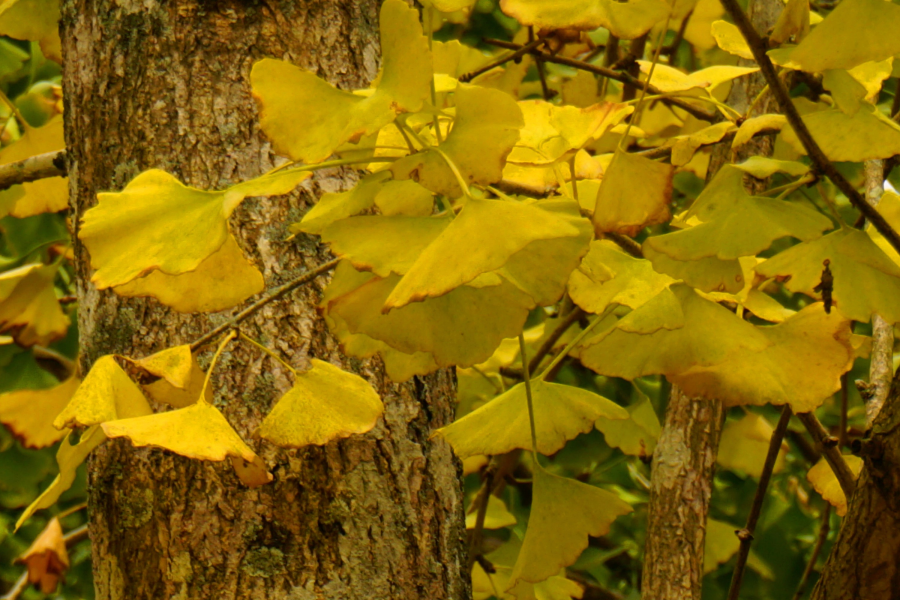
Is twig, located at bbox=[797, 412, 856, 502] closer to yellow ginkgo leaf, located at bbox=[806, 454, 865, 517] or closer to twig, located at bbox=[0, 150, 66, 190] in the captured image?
yellow ginkgo leaf, located at bbox=[806, 454, 865, 517]

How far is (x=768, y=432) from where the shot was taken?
157cm

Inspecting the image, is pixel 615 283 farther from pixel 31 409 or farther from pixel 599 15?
pixel 31 409

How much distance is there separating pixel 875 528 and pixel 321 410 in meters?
0.37

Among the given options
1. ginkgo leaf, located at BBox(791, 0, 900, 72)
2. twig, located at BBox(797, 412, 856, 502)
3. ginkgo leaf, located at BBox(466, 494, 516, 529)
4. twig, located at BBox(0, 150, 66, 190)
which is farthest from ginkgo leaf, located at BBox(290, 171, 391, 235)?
ginkgo leaf, located at BBox(466, 494, 516, 529)

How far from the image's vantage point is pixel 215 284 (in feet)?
1.94

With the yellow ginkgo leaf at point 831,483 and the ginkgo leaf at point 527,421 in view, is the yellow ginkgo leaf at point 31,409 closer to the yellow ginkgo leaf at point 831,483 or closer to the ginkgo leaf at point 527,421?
the ginkgo leaf at point 527,421

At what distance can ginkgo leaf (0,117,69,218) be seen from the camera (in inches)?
47.9

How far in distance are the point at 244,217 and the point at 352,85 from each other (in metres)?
0.17

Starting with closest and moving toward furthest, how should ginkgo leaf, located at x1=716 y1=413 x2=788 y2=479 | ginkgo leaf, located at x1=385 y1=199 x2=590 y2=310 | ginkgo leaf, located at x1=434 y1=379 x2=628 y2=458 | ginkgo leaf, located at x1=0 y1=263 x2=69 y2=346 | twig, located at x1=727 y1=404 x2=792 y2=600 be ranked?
ginkgo leaf, located at x1=385 y1=199 x2=590 y2=310 → ginkgo leaf, located at x1=434 y1=379 x2=628 y2=458 → twig, located at x1=727 y1=404 x2=792 y2=600 → ginkgo leaf, located at x1=0 y1=263 x2=69 y2=346 → ginkgo leaf, located at x1=716 y1=413 x2=788 y2=479

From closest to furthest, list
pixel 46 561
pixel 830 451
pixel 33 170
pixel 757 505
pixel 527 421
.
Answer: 1. pixel 527 421
2. pixel 830 451
3. pixel 757 505
4. pixel 33 170
5. pixel 46 561

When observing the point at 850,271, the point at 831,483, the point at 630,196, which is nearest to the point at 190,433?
the point at 630,196

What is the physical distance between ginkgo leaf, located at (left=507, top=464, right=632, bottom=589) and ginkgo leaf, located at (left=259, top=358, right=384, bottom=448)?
0.46 feet

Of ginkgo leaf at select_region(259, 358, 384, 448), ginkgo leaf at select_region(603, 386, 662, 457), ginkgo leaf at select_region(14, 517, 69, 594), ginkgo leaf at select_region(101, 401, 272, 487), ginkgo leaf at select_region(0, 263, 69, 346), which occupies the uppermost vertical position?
ginkgo leaf at select_region(101, 401, 272, 487)

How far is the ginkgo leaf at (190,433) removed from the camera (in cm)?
52
